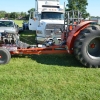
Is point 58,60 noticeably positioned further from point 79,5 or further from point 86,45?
point 79,5

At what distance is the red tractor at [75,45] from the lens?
619 centimetres

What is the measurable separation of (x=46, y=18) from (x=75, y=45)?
7260 millimetres

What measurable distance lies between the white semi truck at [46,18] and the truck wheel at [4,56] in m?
4.03

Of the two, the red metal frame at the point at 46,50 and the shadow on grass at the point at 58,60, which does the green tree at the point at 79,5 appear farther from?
the red metal frame at the point at 46,50

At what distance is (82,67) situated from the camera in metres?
6.43

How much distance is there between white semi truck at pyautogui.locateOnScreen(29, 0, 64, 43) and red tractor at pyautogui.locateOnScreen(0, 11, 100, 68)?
3365 mm

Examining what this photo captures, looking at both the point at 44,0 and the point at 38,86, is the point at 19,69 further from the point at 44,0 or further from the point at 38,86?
the point at 44,0

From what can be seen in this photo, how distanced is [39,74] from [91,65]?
167cm

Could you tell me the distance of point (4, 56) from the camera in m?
6.46

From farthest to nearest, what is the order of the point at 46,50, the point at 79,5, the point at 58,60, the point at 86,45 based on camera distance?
the point at 79,5
the point at 58,60
the point at 46,50
the point at 86,45

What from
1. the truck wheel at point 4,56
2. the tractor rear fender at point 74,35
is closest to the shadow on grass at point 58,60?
the tractor rear fender at point 74,35

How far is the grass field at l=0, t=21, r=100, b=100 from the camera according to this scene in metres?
4.42

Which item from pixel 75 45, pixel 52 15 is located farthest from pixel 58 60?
pixel 52 15

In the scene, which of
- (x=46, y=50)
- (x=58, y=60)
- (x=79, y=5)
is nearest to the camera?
(x=46, y=50)
